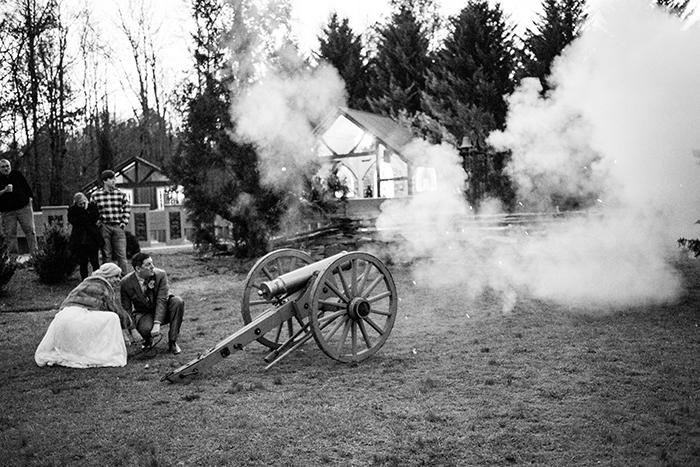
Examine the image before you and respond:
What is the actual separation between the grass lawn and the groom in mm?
294

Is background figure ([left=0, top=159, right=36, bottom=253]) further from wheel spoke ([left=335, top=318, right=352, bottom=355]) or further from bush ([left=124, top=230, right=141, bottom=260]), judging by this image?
wheel spoke ([left=335, top=318, right=352, bottom=355])

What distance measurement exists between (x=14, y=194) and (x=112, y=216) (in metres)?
2.14

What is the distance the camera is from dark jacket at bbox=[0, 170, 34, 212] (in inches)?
367

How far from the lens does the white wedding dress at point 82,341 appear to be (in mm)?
5223

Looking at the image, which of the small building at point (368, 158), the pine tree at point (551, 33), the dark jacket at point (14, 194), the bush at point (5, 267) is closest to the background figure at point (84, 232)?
the bush at point (5, 267)

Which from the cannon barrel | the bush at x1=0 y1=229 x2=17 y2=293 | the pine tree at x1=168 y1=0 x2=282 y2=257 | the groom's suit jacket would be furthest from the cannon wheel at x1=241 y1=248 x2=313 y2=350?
the pine tree at x1=168 y1=0 x2=282 y2=257

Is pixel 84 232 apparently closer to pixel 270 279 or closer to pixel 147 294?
pixel 147 294

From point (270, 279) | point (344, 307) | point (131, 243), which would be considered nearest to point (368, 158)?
point (131, 243)

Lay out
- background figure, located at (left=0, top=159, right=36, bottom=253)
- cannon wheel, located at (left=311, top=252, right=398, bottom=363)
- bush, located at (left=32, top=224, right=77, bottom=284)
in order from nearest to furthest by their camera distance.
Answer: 1. cannon wheel, located at (left=311, top=252, right=398, bottom=363)
2. background figure, located at (left=0, top=159, right=36, bottom=253)
3. bush, located at (left=32, top=224, right=77, bottom=284)

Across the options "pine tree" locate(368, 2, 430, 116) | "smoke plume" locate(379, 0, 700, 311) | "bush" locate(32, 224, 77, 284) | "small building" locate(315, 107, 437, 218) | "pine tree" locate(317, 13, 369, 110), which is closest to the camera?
"smoke plume" locate(379, 0, 700, 311)

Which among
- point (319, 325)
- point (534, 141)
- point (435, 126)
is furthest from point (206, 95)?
point (435, 126)

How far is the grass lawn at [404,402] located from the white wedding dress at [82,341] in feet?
0.42

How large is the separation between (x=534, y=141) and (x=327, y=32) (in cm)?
2426

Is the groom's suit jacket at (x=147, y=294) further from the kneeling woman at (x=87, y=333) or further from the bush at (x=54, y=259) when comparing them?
the bush at (x=54, y=259)
